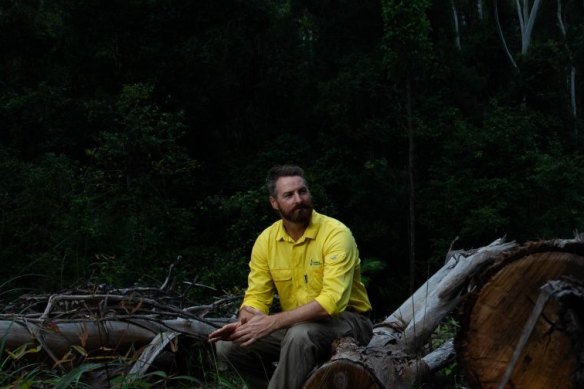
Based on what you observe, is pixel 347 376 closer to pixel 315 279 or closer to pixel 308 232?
pixel 315 279

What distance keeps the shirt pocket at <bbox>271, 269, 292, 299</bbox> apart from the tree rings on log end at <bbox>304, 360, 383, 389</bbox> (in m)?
0.78

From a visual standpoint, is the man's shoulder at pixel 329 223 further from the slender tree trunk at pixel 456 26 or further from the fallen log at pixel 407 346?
the slender tree trunk at pixel 456 26

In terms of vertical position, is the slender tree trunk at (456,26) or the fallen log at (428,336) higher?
the slender tree trunk at (456,26)

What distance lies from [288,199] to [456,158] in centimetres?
2144

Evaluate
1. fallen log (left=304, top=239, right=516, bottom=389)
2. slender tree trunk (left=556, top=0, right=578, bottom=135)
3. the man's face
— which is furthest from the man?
slender tree trunk (left=556, top=0, right=578, bottom=135)

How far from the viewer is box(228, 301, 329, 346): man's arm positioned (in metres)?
3.82

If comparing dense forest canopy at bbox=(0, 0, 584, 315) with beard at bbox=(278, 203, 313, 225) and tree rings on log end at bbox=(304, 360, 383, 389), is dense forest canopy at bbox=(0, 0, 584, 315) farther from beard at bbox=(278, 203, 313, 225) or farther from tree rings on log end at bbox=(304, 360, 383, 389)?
tree rings on log end at bbox=(304, 360, 383, 389)

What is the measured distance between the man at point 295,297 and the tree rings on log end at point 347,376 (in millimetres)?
225

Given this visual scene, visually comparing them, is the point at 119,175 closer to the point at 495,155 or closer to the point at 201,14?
the point at 201,14

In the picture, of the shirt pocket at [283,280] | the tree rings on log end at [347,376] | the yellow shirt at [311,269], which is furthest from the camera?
the shirt pocket at [283,280]

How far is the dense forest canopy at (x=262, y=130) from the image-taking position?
17719 millimetres

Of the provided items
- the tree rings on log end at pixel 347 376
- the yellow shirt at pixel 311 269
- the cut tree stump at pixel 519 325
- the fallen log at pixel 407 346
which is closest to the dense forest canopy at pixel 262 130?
the fallen log at pixel 407 346

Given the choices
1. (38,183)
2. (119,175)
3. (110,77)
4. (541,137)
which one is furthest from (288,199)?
(541,137)

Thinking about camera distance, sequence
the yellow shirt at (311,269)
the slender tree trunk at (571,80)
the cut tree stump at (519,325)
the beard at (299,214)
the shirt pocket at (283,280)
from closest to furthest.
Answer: the cut tree stump at (519,325), the yellow shirt at (311,269), the beard at (299,214), the shirt pocket at (283,280), the slender tree trunk at (571,80)
